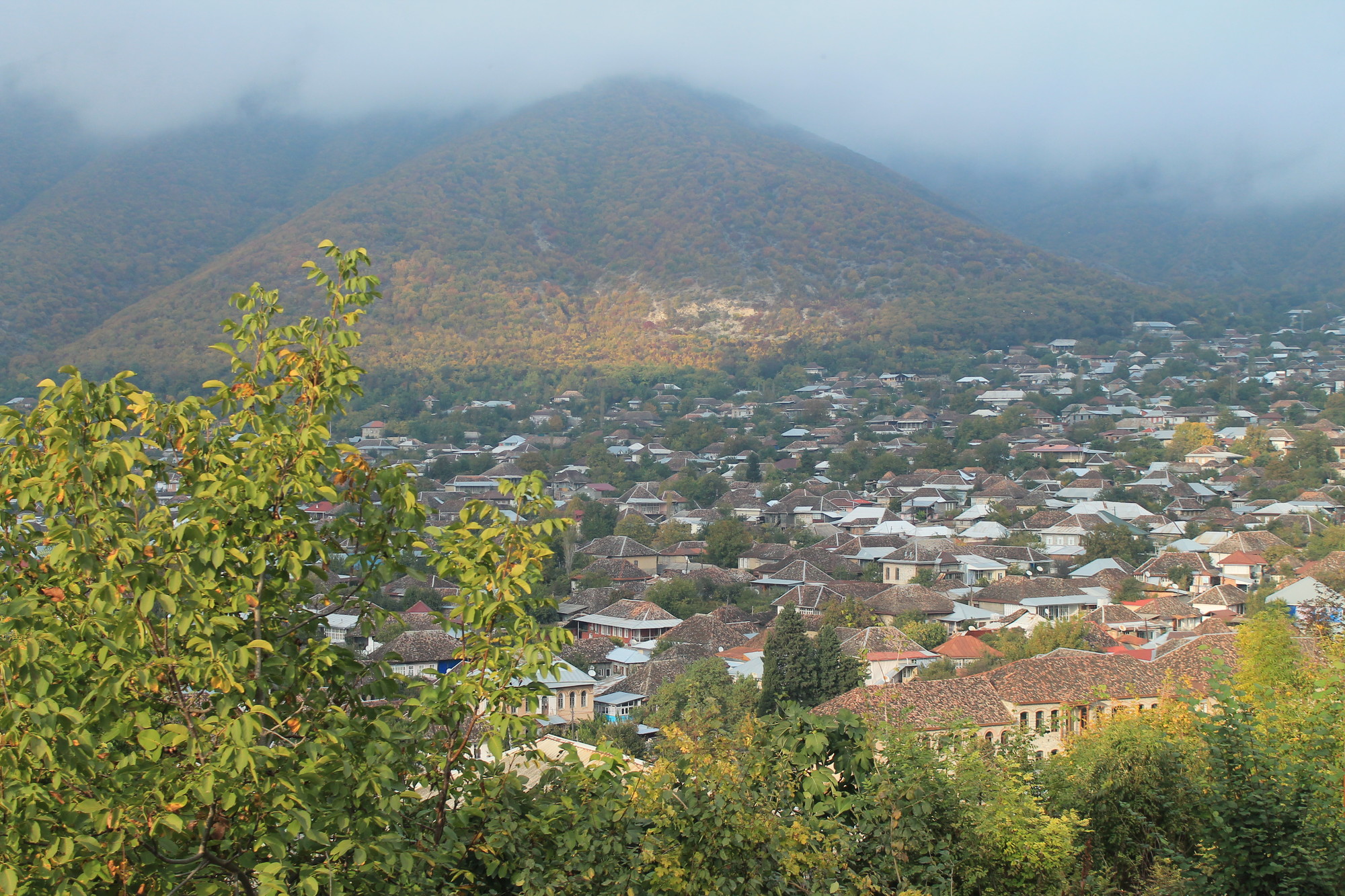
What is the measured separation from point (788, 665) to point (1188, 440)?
3996 cm

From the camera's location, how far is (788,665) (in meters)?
15.9

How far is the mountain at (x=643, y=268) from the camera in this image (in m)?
76.2

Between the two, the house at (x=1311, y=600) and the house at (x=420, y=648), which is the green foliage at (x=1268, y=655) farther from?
A: the house at (x=420, y=648)

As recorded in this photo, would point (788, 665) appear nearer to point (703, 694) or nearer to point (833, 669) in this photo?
point (833, 669)

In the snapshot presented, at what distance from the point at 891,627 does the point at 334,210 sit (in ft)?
265

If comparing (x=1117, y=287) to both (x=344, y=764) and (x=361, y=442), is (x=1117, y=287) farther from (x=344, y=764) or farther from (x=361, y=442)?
(x=344, y=764)

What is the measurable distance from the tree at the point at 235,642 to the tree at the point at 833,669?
13.1 meters

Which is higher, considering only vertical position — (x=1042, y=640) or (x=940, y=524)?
(x=1042, y=640)

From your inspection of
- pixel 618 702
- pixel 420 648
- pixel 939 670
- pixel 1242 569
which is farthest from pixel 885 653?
pixel 1242 569

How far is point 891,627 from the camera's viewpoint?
71.7ft

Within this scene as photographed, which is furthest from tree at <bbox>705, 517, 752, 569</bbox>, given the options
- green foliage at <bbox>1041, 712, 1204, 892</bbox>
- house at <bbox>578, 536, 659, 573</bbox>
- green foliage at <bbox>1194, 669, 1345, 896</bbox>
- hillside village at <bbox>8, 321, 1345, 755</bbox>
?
green foliage at <bbox>1194, 669, 1345, 896</bbox>

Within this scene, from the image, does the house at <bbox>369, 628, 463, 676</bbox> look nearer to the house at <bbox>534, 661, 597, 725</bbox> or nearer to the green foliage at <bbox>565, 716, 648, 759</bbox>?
the house at <bbox>534, 661, 597, 725</bbox>

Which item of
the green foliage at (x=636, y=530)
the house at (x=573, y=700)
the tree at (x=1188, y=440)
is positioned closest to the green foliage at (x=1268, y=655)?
the house at (x=573, y=700)

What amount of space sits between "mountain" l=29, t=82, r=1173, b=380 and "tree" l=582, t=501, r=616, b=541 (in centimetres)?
3241
